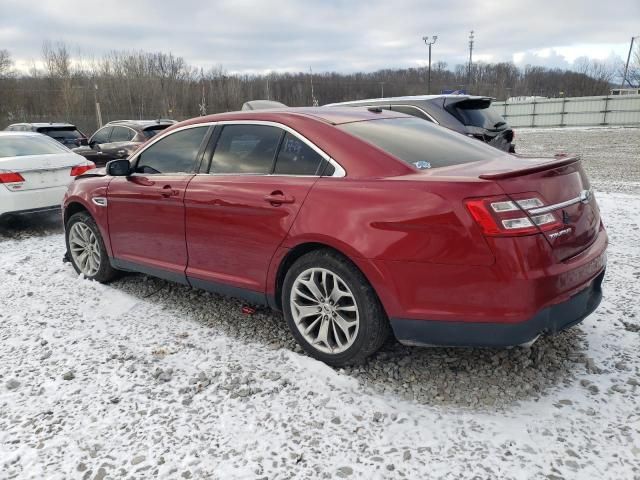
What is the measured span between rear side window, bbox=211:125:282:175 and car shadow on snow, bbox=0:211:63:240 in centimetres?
432

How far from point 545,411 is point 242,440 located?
157 centimetres

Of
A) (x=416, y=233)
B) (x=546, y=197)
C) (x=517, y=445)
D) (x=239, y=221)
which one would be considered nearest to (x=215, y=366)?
(x=239, y=221)

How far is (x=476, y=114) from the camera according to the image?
683cm

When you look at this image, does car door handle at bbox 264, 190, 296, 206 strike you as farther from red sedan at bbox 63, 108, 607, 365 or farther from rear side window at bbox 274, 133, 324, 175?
rear side window at bbox 274, 133, 324, 175

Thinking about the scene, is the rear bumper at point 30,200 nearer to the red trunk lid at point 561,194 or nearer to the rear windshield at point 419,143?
the rear windshield at point 419,143

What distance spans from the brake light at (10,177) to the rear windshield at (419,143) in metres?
5.21

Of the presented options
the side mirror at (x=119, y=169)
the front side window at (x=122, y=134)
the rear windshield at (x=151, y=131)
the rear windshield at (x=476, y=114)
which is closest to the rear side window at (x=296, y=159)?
the side mirror at (x=119, y=169)

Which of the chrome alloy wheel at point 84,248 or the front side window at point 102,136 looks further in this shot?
the front side window at point 102,136

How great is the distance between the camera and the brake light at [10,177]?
6551 mm

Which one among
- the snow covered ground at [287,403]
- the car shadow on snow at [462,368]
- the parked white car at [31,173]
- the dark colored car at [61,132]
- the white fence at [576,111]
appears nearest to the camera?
the snow covered ground at [287,403]

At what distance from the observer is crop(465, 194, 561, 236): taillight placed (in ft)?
8.17

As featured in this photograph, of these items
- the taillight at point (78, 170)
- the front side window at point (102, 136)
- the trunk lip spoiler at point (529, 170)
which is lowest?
the taillight at point (78, 170)

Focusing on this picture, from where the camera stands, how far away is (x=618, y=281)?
14.6 ft

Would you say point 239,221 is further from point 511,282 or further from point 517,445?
point 517,445
